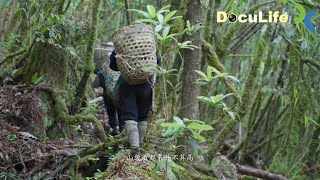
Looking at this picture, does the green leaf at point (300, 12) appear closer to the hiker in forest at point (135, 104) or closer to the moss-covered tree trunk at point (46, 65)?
the hiker in forest at point (135, 104)

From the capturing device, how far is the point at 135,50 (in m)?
4.55

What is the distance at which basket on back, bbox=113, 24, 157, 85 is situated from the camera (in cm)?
455

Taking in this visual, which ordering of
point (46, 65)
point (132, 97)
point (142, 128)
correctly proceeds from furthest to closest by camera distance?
point (46, 65), point (142, 128), point (132, 97)

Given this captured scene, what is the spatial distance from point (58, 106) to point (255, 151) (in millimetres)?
4538

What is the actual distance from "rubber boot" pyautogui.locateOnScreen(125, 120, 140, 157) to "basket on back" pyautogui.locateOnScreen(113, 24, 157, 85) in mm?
469

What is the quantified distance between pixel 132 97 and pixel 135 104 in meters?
0.08

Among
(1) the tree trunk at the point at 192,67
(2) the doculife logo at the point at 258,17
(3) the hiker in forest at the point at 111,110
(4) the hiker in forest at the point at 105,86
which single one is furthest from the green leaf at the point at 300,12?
(3) the hiker in forest at the point at 111,110

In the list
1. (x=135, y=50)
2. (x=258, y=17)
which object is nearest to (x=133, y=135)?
(x=135, y=50)

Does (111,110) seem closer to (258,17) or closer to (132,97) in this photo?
(132,97)

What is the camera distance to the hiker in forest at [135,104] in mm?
4911

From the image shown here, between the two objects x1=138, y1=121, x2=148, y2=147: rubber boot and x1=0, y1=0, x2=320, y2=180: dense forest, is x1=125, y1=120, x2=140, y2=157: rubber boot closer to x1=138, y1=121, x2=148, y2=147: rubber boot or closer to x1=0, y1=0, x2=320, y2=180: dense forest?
x1=0, y1=0, x2=320, y2=180: dense forest

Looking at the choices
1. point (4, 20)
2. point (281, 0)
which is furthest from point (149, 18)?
point (4, 20)

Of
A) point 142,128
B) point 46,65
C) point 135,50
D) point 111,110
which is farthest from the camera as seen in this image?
point 111,110

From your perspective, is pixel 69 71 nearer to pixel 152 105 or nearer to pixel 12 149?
pixel 12 149
